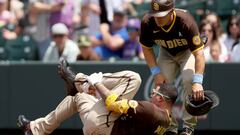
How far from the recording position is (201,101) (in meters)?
8.57

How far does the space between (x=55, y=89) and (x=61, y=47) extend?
2.32 feet

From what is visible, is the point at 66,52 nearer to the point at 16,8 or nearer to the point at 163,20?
the point at 16,8

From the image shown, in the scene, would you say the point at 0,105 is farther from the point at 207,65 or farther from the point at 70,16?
the point at 207,65

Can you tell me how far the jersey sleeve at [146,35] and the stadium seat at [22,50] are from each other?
3883 millimetres

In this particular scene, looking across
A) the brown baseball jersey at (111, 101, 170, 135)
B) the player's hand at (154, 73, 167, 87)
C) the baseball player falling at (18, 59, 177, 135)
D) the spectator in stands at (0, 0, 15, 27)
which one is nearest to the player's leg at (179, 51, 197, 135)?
the player's hand at (154, 73, 167, 87)

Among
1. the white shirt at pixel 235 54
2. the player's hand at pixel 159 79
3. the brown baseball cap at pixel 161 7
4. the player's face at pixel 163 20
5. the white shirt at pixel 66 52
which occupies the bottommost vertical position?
the white shirt at pixel 235 54

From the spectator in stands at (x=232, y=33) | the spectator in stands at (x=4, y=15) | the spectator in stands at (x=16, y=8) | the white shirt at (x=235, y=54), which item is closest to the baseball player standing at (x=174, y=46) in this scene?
the white shirt at (x=235, y=54)

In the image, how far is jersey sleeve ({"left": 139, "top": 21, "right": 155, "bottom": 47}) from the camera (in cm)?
891

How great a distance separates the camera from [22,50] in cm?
1266

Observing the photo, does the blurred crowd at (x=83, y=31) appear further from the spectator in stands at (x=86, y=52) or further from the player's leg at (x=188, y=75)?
the player's leg at (x=188, y=75)

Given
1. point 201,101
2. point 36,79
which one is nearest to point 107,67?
point 36,79

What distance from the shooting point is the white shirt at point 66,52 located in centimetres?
1195

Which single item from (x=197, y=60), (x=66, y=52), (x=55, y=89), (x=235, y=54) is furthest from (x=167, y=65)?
(x=66, y=52)

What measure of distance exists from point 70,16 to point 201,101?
16.6 ft
